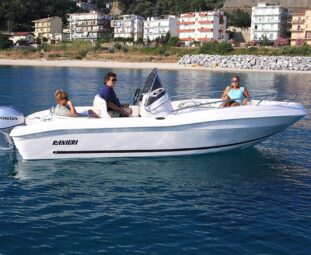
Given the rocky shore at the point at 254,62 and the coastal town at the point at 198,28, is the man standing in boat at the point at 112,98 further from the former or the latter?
the coastal town at the point at 198,28

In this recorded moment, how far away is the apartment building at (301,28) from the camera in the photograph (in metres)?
95.1

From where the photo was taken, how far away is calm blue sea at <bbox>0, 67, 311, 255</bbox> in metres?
6.50

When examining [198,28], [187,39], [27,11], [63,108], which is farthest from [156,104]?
[27,11]

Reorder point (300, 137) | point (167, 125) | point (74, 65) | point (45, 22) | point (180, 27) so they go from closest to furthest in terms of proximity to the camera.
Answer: point (167, 125) → point (300, 137) → point (74, 65) → point (180, 27) → point (45, 22)

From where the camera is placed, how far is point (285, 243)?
6.59 metres

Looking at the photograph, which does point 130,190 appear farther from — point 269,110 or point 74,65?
point 74,65

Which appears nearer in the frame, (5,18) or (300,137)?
(300,137)

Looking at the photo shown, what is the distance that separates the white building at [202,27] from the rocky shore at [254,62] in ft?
100

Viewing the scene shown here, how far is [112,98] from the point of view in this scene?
33.9ft

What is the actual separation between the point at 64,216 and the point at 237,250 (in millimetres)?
3023

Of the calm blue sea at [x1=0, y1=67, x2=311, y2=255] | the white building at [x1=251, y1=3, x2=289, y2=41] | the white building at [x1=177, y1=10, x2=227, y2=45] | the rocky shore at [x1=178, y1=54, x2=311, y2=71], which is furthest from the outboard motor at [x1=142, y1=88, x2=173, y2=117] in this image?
the white building at [x1=251, y1=3, x2=289, y2=41]

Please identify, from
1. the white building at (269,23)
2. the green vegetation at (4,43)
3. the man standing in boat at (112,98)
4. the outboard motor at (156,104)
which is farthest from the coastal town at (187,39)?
the man standing in boat at (112,98)

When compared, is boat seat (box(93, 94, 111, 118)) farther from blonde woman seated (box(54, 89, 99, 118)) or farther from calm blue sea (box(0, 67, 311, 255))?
calm blue sea (box(0, 67, 311, 255))

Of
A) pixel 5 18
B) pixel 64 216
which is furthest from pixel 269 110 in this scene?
pixel 5 18
